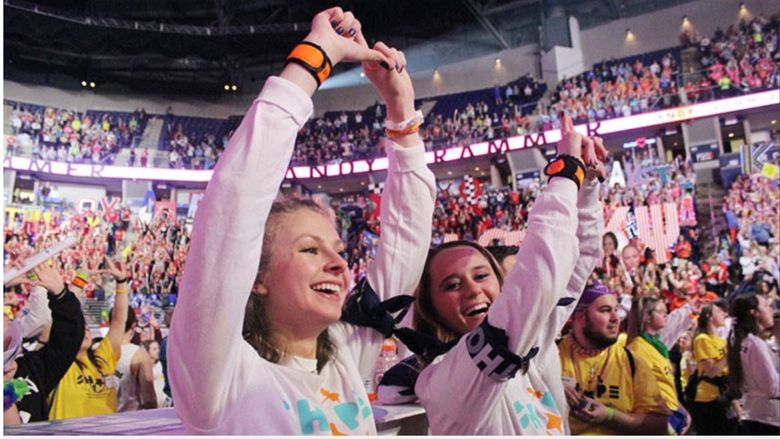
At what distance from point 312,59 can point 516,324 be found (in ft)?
1.46

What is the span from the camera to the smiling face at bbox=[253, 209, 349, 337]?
2.66 ft

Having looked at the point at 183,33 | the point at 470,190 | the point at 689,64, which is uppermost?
the point at 183,33

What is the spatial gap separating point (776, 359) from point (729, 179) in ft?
22.1

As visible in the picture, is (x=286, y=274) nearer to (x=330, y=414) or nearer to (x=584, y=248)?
(x=330, y=414)

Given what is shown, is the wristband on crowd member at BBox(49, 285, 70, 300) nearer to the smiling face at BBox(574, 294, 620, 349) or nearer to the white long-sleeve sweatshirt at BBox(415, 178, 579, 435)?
the white long-sleeve sweatshirt at BBox(415, 178, 579, 435)

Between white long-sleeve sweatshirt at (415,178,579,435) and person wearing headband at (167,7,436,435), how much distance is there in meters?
0.13

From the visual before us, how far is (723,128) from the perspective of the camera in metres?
9.06

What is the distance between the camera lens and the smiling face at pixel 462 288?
1.08 m

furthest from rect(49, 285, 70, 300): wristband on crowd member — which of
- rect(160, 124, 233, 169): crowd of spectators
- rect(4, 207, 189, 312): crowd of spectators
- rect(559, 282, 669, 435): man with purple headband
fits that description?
rect(160, 124, 233, 169): crowd of spectators

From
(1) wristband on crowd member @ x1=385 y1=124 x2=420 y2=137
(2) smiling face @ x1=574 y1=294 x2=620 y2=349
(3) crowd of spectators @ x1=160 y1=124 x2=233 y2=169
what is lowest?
(2) smiling face @ x1=574 y1=294 x2=620 y2=349

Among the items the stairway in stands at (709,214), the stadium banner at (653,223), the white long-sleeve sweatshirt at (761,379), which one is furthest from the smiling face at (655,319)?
the stairway in stands at (709,214)

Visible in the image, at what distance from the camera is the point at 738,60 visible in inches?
373

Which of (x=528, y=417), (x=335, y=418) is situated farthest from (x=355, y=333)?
(x=528, y=417)

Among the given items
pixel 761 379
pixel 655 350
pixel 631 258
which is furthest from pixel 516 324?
pixel 631 258
